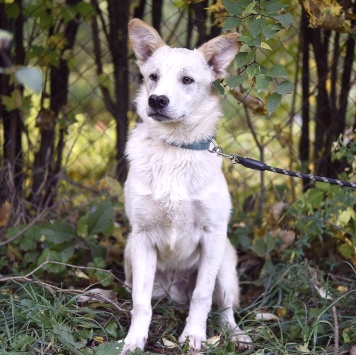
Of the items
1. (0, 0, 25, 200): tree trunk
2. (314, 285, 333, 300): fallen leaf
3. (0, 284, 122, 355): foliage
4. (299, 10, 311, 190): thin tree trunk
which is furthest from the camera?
(299, 10, 311, 190): thin tree trunk

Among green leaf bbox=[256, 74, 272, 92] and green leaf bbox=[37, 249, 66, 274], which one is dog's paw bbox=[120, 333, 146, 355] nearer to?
green leaf bbox=[37, 249, 66, 274]

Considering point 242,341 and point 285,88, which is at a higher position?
point 285,88

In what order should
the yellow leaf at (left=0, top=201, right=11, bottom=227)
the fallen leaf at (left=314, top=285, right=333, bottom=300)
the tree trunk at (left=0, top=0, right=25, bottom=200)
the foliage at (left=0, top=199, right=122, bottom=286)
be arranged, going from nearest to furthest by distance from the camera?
the fallen leaf at (left=314, top=285, right=333, bottom=300) → the foliage at (left=0, top=199, right=122, bottom=286) → the yellow leaf at (left=0, top=201, right=11, bottom=227) → the tree trunk at (left=0, top=0, right=25, bottom=200)

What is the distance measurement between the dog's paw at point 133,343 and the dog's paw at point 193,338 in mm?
173

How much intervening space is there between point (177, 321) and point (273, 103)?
108 centimetres

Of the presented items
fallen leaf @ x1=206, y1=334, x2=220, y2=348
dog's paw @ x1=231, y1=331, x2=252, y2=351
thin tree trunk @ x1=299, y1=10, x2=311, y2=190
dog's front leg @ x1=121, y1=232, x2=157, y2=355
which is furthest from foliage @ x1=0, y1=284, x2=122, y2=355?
thin tree trunk @ x1=299, y1=10, x2=311, y2=190

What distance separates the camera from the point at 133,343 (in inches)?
101

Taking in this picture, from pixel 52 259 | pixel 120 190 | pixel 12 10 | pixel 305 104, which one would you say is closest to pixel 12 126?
pixel 12 10

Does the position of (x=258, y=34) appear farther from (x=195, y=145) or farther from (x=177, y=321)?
(x=177, y=321)

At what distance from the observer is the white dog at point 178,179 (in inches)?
106

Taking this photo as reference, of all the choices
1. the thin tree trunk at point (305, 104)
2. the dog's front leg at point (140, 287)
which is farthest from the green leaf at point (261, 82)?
the thin tree trunk at point (305, 104)

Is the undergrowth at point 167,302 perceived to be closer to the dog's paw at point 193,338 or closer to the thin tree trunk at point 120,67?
the dog's paw at point 193,338

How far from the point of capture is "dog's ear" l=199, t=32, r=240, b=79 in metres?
2.73

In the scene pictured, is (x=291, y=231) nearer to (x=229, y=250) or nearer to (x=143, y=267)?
(x=229, y=250)
